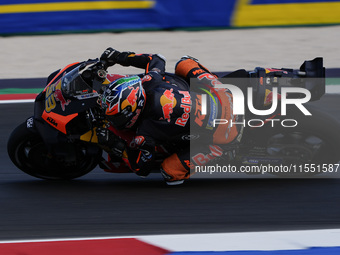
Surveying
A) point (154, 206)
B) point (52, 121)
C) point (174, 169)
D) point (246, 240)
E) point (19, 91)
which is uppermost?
point (19, 91)

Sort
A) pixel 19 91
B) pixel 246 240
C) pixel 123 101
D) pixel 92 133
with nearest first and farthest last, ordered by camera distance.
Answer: pixel 246 240
pixel 123 101
pixel 92 133
pixel 19 91

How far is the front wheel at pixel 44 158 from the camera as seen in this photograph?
5.68 m

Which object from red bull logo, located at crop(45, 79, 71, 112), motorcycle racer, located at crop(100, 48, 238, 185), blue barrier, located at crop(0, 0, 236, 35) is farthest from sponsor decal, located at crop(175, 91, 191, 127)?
blue barrier, located at crop(0, 0, 236, 35)

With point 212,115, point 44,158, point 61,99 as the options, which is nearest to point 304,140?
point 212,115

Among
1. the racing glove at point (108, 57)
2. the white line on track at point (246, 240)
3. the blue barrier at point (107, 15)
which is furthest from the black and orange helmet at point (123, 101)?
the blue barrier at point (107, 15)

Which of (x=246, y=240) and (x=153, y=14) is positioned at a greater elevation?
(x=153, y=14)

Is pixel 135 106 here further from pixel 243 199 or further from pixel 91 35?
pixel 91 35

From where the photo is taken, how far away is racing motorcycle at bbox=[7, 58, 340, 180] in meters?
5.33

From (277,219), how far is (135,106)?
1.49 metres

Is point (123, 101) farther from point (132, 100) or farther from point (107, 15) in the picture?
point (107, 15)

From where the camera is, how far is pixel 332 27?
1075 centimetres

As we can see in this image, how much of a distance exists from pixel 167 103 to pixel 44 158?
51.7 inches

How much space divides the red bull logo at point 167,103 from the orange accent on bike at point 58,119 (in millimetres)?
721

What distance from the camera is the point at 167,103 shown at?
17.5 feet
